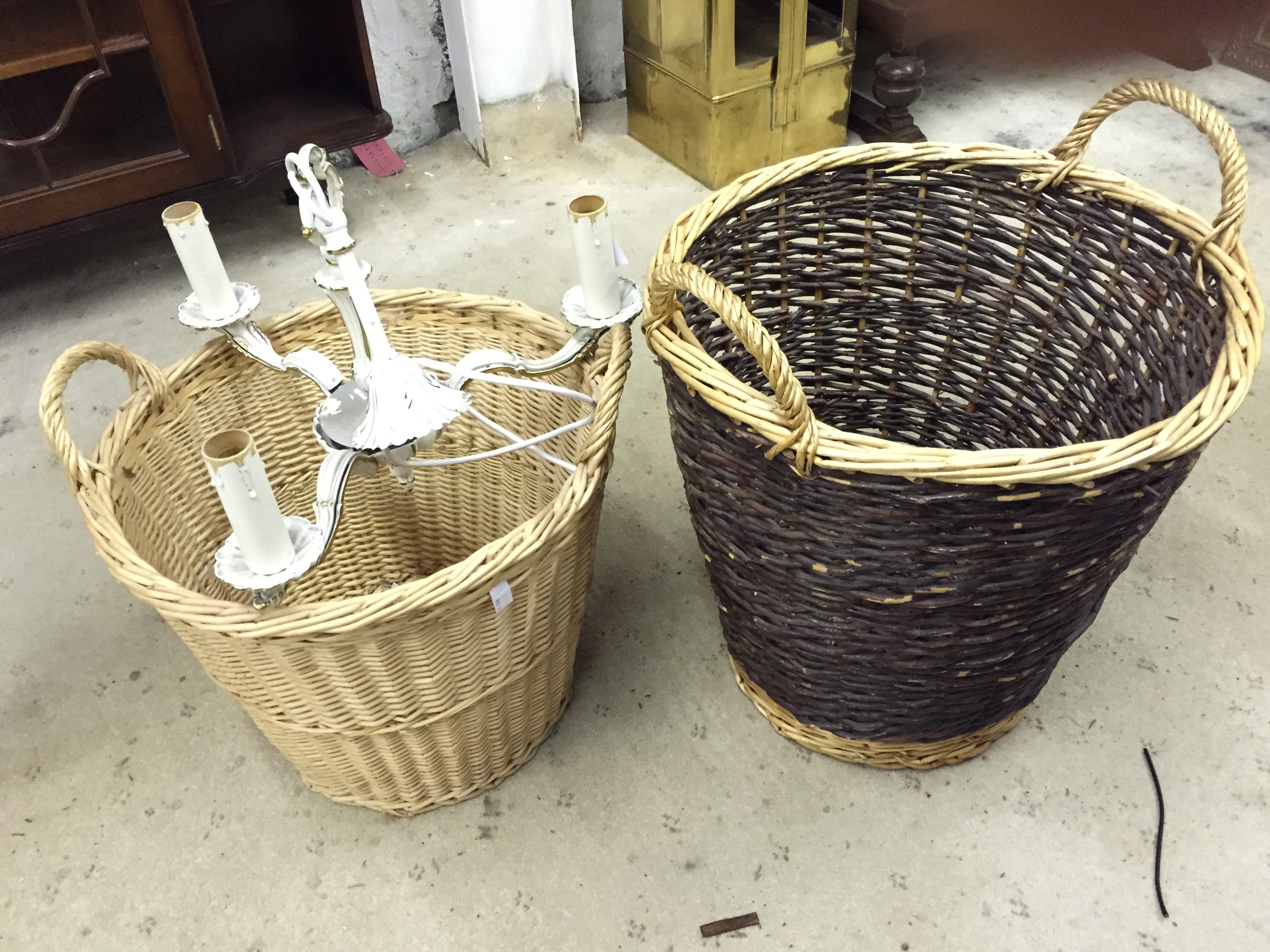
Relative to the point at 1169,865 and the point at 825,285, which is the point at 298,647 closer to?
the point at 825,285

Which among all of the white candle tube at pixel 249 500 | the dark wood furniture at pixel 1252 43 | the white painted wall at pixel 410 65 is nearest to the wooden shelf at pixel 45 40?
the white painted wall at pixel 410 65

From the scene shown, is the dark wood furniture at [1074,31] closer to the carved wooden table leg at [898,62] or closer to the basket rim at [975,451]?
the carved wooden table leg at [898,62]

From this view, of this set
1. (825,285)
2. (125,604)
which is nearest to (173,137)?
(125,604)

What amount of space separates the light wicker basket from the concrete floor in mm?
88

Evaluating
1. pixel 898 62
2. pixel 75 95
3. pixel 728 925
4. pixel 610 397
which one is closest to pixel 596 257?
pixel 610 397

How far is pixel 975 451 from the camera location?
766 mm

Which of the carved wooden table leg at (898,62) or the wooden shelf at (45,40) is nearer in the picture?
the wooden shelf at (45,40)

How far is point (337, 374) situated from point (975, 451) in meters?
0.54

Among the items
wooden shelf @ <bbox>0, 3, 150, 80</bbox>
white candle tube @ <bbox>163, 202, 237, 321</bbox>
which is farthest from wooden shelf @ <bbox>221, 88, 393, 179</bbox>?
white candle tube @ <bbox>163, 202, 237, 321</bbox>

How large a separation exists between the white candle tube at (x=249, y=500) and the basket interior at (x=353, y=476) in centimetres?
22

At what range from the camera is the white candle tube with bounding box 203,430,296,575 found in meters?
0.60

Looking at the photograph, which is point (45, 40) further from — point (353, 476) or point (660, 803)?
point (660, 803)

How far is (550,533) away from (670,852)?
0.39 meters

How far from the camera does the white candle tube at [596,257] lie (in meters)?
0.79
